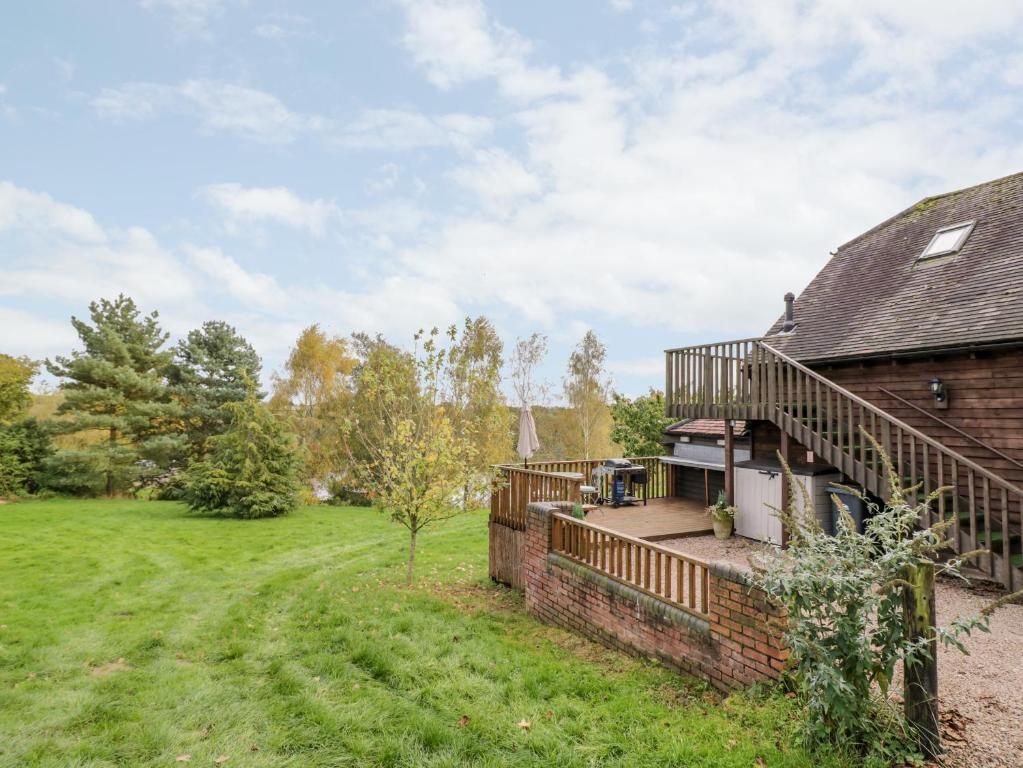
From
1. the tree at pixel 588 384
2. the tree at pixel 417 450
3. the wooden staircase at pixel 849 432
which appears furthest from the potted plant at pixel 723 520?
the tree at pixel 588 384

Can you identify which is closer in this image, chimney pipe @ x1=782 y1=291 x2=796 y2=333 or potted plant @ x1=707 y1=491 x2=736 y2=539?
potted plant @ x1=707 y1=491 x2=736 y2=539

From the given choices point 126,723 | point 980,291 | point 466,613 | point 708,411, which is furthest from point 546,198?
point 126,723

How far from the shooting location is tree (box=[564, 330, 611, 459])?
27875 millimetres

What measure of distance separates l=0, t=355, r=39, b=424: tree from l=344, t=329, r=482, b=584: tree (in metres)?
20.9

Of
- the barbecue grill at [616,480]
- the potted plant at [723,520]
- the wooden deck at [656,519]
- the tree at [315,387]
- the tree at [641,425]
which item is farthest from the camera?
the tree at [315,387]

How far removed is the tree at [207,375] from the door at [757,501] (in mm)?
19877

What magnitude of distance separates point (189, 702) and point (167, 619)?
311 cm

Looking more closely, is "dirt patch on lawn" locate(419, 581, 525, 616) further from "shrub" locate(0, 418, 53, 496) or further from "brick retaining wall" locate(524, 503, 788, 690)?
"shrub" locate(0, 418, 53, 496)

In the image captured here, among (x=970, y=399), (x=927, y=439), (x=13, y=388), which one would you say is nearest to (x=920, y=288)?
(x=970, y=399)

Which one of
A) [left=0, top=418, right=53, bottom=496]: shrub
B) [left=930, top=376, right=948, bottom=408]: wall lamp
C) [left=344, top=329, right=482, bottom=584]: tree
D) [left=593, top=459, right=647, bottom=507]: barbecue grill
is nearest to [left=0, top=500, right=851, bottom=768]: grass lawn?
[left=344, top=329, right=482, bottom=584]: tree

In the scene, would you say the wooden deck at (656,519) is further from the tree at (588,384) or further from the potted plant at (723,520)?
the tree at (588,384)

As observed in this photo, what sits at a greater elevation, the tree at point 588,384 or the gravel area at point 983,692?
the tree at point 588,384

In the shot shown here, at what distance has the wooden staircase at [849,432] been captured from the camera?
6289 millimetres

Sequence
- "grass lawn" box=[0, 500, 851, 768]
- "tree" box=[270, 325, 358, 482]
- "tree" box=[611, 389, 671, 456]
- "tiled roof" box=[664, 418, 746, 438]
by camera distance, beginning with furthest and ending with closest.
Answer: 1. "tree" box=[270, 325, 358, 482]
2. "tree" box=[611, 389, 671, 456]
3. "tiled roof" box=[664, 418, 746, 438]
4. "grass lawn" box=[0, 500, 851, 768]
